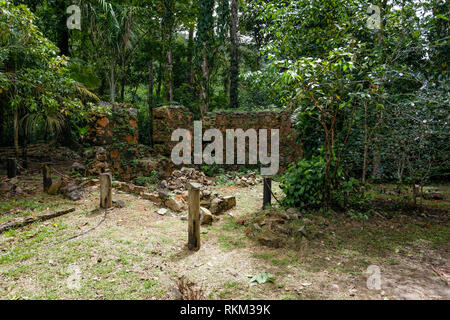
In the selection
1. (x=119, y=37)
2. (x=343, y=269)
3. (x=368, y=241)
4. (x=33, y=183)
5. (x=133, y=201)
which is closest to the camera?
(x=343, y=269)

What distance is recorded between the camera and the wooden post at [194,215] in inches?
127

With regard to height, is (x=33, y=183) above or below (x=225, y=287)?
above

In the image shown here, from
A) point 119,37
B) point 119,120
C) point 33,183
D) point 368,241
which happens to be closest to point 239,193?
point 368,241

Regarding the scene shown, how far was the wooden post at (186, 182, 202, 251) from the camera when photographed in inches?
127

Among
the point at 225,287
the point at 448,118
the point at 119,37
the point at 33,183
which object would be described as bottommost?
the point at 225,287

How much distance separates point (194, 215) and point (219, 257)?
0.62 m

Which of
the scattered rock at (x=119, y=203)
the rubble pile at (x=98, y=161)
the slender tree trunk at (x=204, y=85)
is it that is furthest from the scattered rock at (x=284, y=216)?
the slender tree trunk at (x=204, y=85)

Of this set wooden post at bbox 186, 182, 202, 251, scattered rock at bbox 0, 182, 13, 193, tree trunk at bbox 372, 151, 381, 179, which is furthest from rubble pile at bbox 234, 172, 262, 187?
scattered rock at bbox 0, 182, 13, 193

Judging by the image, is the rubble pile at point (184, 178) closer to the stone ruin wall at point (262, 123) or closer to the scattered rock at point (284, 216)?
the stone ruin wall at point (262, 123)

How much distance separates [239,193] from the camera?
6324mm

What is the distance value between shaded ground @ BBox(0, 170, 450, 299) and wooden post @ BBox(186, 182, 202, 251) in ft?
0.48

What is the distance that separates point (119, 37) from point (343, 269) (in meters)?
10.9

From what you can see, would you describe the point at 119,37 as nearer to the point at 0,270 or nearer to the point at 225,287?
the point at 0,270

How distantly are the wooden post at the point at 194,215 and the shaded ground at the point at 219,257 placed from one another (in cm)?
14
